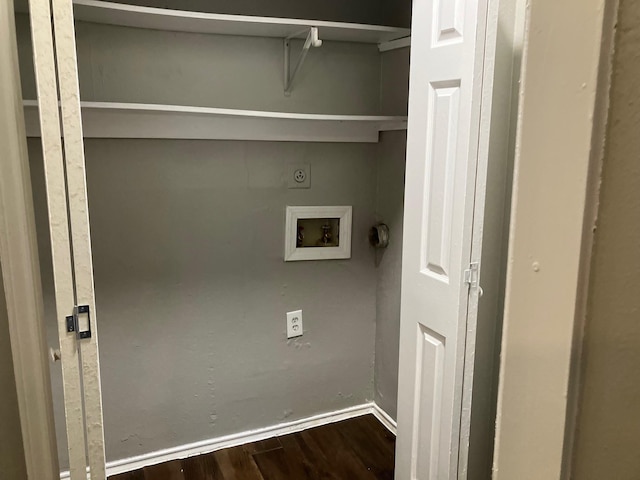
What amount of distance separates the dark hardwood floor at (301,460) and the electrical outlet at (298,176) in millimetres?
1188

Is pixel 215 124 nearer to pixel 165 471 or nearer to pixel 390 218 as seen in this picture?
pixel 390 218

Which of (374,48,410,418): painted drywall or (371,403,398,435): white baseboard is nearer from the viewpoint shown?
(374,48,410,418): painted drywall

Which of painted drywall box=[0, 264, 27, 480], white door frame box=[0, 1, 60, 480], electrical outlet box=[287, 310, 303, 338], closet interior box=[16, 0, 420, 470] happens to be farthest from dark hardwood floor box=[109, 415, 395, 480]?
painted drywall box=[0, 264, 27, 480]

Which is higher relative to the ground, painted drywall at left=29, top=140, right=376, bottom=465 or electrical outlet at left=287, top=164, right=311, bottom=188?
electrical outlet at left=287, top=164, right=311, bottom=188

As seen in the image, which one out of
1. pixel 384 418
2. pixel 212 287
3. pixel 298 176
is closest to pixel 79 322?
pixel 212 287

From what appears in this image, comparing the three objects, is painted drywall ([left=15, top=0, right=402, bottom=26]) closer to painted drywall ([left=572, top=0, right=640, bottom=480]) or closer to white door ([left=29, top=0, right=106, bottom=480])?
white door ([left=29, top=0, right=106, bottom=480])

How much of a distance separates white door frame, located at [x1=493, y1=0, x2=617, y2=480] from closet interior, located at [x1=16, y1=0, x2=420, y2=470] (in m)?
1.64

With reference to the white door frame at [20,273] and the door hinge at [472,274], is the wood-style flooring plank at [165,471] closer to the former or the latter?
the white door frame at [20,273]

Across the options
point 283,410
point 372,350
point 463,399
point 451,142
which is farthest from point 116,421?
point 451,142

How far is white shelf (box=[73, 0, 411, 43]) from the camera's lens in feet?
5.74

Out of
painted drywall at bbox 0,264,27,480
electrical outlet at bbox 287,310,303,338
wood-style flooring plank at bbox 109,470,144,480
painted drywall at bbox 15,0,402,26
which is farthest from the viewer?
electrical outlet at bbox 287,310,303,338

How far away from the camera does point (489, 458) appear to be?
1.65 metres

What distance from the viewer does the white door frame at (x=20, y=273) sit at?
101 centimetres

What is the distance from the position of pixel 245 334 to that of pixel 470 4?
1629mm
